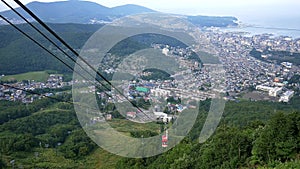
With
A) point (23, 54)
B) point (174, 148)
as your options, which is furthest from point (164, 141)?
point (23, 54)

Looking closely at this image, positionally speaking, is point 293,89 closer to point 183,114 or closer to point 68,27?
point 183,114

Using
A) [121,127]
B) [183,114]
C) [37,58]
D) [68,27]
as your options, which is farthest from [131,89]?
[68,27]

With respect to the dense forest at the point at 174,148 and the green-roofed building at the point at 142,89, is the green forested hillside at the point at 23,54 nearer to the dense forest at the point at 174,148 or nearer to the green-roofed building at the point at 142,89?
the dense forest at the point at 174,148

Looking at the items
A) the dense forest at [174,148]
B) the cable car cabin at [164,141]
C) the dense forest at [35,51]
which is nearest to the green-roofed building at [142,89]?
the dense forest at [174,148]

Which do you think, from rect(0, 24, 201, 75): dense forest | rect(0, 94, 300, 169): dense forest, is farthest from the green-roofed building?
rect(0, 24, 201, 75): dense forest

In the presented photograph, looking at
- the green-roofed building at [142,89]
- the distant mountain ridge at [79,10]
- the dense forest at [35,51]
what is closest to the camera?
the green-roofed building at [142,89]

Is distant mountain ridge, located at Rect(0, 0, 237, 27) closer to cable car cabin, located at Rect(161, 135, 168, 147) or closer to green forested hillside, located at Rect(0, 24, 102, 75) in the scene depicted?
green forested hillside, located at Rect(0, 24, 102, 75)

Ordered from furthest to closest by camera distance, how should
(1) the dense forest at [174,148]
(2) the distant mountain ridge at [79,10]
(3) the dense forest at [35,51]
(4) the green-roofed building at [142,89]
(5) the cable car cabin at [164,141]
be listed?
(2) the distant mountain ridge at [79,10] < (3) the dense forest at [35,51] < (4) the green-roofed building at [142,89] < (5) the cable car cabin at [164,141] < (1) the dense forest at [174,148]

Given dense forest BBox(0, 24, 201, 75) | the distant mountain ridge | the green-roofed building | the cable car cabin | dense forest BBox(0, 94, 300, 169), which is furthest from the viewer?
the distant mountain ridge

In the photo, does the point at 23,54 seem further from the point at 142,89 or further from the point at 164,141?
the point at 164,141
